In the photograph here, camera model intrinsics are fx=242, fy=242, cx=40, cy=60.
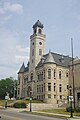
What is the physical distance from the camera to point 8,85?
11981 cm

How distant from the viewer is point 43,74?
81.4 m

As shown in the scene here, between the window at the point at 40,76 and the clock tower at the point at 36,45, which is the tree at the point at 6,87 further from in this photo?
the window at the point at 40,76

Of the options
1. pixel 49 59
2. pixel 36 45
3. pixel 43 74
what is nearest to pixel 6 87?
pixel 36 45

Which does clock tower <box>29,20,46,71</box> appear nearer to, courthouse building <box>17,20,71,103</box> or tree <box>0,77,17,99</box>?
courthouse building <box>17,20,71,103</box>

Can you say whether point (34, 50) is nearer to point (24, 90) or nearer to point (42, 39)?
point (42, 39)

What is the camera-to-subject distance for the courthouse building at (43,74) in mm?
79312

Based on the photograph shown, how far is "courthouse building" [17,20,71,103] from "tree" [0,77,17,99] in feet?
75.0

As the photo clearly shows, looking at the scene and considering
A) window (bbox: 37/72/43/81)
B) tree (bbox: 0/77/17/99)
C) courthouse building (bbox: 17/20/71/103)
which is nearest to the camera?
courthouse building (bbox: 17/20/71/103)

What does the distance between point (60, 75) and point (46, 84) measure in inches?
289

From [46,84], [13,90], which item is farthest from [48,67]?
[13,90]

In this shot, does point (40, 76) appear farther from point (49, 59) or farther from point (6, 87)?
point (6, 87)

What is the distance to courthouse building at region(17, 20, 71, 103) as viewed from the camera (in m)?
79.3

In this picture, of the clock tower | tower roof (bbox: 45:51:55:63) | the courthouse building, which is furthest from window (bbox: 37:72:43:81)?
tower roof (bbox: 45:51:55:63)

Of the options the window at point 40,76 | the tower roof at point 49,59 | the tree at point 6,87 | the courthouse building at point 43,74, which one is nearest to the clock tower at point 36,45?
the courthouse building at point 43,74
